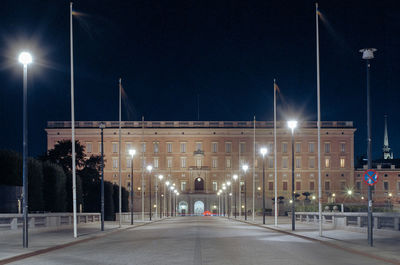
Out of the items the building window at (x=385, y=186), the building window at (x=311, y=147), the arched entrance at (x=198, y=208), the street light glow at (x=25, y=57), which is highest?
the street light glow at (x=25, y=57)

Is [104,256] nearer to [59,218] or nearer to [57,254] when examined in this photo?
[57,254]

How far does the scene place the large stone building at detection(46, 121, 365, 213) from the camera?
150250 millimetres

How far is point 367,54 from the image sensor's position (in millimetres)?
22984

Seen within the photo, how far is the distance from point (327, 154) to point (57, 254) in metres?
137

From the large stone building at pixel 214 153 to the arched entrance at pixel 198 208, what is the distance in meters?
0.26

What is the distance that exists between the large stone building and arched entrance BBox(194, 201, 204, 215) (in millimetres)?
264

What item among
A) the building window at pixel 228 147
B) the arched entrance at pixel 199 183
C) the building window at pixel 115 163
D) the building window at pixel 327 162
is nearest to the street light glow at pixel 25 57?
the building window at pixel 115 163

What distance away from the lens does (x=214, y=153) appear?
154 meters

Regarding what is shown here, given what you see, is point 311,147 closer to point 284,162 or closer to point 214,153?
point 284,162

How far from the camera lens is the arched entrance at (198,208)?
501 feet

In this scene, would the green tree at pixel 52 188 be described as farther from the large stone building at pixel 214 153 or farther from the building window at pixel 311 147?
the building window at pixel 311 147

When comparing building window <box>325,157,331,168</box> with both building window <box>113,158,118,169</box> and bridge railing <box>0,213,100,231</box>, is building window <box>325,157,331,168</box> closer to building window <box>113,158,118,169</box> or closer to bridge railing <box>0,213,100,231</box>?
building window <box>113,158,118,169</box>

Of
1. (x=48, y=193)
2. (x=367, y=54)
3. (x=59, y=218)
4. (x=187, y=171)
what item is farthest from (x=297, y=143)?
(x=367, y=54)

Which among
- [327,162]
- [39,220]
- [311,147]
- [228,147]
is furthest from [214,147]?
[39,220]
